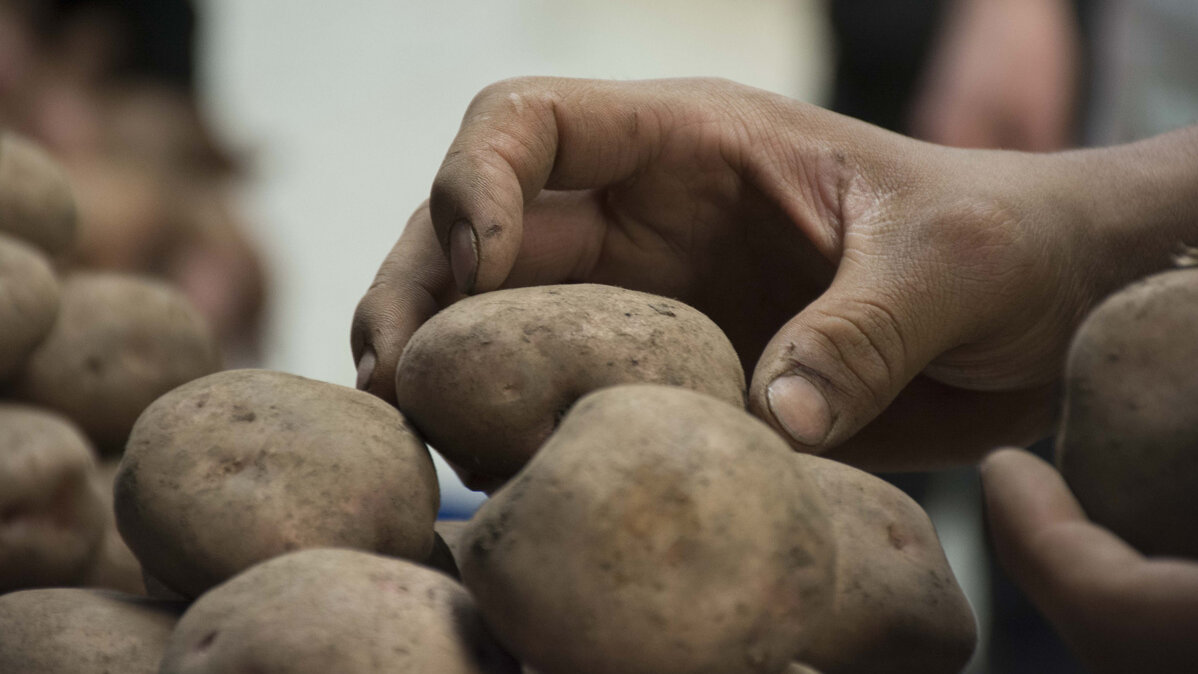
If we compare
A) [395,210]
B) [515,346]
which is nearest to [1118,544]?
[515,346]

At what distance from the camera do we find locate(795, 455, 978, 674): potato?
2.78 ft

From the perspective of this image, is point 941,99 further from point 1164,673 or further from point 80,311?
point 1164,673

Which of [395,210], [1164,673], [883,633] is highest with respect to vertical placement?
[1164,673]

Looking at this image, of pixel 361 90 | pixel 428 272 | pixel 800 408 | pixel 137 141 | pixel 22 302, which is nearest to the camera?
pixel 800 408

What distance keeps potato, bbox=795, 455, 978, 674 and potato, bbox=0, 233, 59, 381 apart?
3.41 feet

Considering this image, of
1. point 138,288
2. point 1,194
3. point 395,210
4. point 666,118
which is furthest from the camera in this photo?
point 395,210

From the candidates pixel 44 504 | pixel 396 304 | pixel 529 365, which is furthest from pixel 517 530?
pixel 44 504

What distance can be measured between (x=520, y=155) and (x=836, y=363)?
1.34 feet

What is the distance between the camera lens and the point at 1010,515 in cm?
73

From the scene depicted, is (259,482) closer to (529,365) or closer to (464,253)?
(529,365)

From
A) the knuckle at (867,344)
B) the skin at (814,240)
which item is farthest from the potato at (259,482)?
the knuckle at (867,344)

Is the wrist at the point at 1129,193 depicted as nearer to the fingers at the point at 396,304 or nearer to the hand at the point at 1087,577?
the hand at the point at 1087,577

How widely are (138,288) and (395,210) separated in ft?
4.57

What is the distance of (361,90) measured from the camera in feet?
11.3
